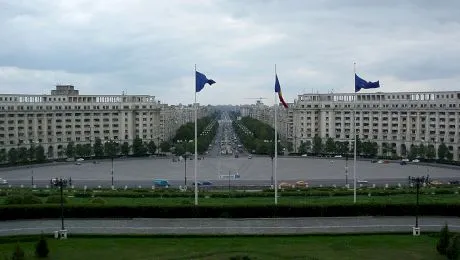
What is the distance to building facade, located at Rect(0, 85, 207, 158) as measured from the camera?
8625cm

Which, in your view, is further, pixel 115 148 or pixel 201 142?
pixel 201 142

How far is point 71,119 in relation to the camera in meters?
93.4

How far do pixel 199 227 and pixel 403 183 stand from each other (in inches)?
1286

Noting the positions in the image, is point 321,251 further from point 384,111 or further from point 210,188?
point 384,111

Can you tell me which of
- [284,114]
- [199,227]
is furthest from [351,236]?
[284,114]

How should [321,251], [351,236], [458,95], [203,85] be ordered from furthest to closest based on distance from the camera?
[458,95] < [203,85] < [351,236] < [321,251]

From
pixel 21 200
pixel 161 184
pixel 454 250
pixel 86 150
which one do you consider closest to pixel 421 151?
pixel 161 184

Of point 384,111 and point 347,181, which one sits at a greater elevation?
point 384,111

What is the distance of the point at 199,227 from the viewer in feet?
94.8

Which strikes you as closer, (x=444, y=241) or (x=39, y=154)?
(x=444, y=241)

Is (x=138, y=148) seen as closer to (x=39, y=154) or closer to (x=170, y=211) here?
(x=39, y=154)

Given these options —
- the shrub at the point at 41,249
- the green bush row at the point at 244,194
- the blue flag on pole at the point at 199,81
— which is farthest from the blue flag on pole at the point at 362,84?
the shrub at the point at 41,249

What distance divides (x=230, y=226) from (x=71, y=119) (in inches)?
2786

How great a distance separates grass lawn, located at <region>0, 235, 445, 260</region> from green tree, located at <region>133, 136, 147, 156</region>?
2595 inches
